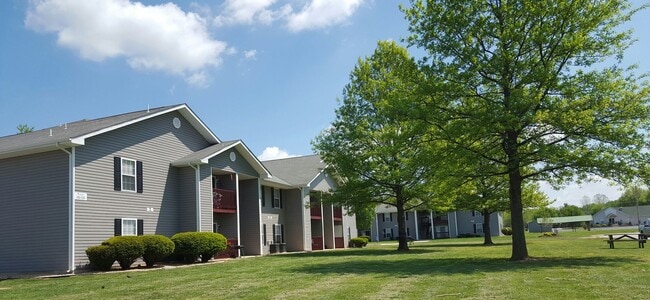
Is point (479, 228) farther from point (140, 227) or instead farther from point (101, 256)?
point (101, 256)

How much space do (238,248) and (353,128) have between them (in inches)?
380

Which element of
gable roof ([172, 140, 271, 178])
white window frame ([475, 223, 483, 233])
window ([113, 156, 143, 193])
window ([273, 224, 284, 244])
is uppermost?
gable roof ([172, 140, 271, 178])

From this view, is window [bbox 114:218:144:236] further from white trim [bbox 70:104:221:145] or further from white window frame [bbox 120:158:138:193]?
white trim [bbox 70:104:221:145]

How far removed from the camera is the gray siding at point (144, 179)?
21109mm

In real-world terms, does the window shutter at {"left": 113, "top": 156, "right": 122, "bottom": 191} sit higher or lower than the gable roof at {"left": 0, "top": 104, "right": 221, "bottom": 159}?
lower

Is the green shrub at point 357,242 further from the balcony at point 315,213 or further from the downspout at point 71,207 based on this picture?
the downspout at point 71,207

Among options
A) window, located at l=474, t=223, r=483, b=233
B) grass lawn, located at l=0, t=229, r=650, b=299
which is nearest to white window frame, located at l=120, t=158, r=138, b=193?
grass lawn, located at l=0, t=229, r=650, b=299

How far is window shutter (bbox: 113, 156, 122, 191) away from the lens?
2272 centimetres

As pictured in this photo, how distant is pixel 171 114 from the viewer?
26891 mm

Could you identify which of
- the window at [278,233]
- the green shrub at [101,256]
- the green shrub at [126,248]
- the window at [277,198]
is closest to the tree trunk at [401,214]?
the window at [278,233]

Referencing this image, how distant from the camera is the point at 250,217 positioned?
33.2m

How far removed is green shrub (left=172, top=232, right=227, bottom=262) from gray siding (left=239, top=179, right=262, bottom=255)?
24.5 feet

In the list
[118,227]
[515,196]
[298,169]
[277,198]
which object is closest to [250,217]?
[277,198]

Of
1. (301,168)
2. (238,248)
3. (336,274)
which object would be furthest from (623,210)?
(336,274)
